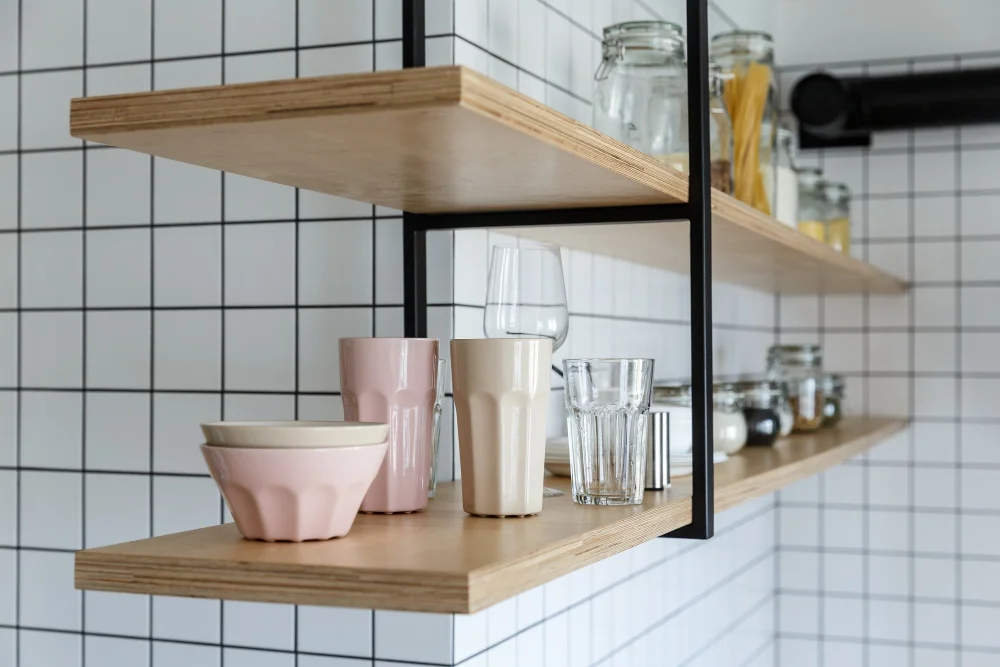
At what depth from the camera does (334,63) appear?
1.46m

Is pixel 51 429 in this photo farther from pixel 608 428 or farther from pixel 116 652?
pixel 608 428

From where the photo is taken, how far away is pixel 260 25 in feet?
4.92

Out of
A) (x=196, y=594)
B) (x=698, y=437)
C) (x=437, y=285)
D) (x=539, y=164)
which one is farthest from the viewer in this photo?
(x=437, y=285)

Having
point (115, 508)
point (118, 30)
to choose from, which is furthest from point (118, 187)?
point (115, 508)

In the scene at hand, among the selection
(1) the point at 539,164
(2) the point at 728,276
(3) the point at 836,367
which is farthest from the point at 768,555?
(1) the point at 539,164

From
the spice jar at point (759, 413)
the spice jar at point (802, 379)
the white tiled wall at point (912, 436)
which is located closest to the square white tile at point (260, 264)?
the spice jar at point (759, 413)

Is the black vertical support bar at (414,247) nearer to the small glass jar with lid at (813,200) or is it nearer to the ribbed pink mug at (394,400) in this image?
the ribbed pink mug at (394,400)

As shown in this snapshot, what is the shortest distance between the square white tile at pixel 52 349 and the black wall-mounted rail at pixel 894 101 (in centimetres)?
205

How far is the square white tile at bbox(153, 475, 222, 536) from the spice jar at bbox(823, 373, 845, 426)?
5.14ft

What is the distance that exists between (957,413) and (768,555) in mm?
623

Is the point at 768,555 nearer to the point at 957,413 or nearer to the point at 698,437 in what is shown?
the point at 957,413

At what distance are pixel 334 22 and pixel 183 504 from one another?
2.18 feet

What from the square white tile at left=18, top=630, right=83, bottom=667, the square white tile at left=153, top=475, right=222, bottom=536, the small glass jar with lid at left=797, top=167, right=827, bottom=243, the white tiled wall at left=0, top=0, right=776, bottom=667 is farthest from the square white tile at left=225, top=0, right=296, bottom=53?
the small glass jar with lid at left=797, top=167, right=827, bottom=243

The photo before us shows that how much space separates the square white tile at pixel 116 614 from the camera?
1.55 meters
